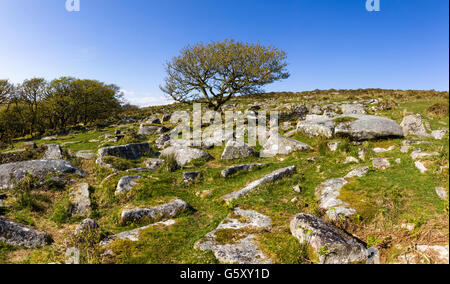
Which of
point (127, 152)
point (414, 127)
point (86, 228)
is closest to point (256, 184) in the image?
point (86, 228)

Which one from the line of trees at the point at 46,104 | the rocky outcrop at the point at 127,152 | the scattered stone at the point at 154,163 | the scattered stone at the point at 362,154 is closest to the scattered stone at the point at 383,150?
the scattered stone at the point at 362,154

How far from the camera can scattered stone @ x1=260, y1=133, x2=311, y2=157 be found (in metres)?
15.6

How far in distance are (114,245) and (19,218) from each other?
17.4ft

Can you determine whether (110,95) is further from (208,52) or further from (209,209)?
(209,209)

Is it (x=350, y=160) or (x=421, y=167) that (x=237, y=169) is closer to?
(x=350, y=160)

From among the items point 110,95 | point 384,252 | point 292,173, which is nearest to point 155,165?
point 292,173

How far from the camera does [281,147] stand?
1614cm

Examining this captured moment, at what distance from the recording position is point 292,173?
11.4m

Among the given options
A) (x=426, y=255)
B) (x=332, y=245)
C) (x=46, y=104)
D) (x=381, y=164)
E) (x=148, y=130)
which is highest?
(x=46, y=104)

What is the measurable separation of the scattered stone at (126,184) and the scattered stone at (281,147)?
9.33 metres

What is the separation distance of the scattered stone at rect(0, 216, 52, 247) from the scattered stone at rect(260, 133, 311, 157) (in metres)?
13.0

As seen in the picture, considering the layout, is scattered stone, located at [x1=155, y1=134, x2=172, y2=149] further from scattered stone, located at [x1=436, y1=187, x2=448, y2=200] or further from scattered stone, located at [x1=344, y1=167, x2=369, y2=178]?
scattered stone, located at [x1=436, y1=187, x2=448, y2=200]

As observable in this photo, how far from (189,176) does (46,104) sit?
144ft

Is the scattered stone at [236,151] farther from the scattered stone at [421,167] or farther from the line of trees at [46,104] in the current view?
the line of trees at [46,104]
